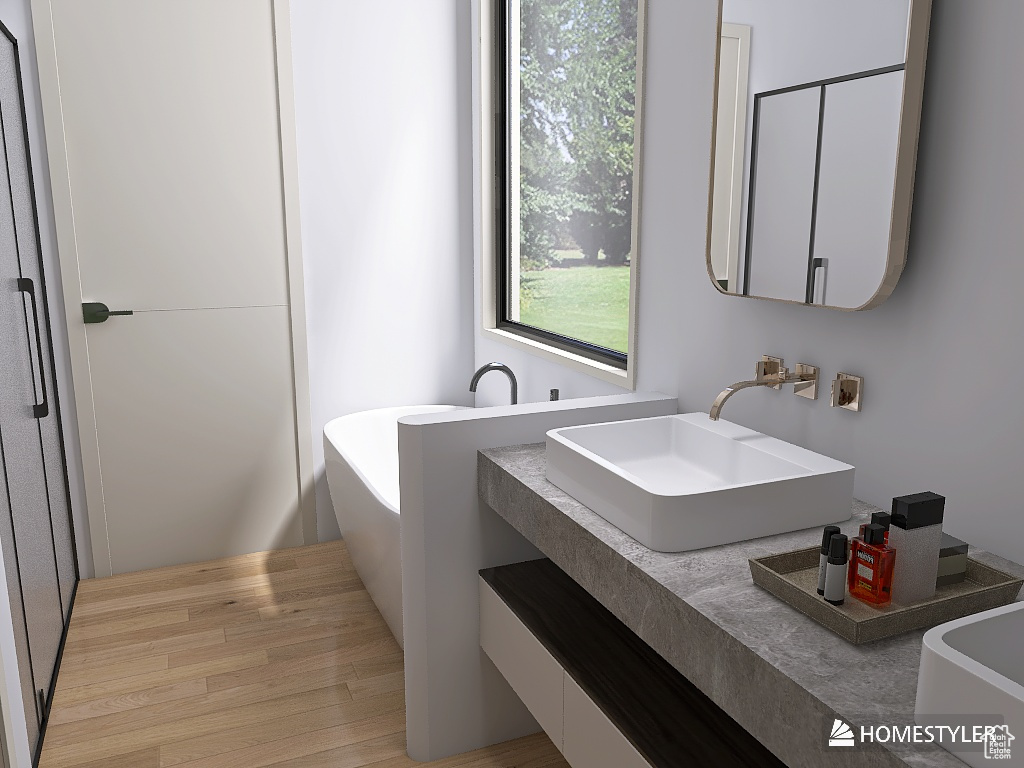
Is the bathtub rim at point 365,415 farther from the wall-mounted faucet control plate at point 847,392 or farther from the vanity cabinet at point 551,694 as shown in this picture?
the wall-mounted faucet control plate at point 847,392

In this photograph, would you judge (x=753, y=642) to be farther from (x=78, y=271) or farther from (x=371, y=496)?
(x=78, y=271)

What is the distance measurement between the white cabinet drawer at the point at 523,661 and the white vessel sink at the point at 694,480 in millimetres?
381

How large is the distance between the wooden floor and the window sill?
1.01 m

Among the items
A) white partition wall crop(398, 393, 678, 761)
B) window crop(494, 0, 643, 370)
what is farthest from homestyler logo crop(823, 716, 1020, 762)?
window crop(494, 0, 643, 370)

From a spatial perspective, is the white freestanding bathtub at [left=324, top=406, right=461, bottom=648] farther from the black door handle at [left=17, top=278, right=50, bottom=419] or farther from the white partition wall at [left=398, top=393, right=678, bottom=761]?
the black door handle at [left=17, top=278, right=50, bottom=419]

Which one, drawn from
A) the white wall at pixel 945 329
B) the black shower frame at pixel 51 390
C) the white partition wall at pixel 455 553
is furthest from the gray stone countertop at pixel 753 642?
the black shower frame at pixel 51 390

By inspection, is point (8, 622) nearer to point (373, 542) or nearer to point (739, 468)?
point (373, 542)

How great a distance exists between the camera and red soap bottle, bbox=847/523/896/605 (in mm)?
1096

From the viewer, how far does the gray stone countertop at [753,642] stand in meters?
0.92

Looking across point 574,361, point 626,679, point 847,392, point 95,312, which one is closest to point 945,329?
point 847,392

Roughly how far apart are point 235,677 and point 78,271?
152cm

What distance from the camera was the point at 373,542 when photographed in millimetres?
2521

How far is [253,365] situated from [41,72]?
1.21 metres

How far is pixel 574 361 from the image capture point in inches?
101
